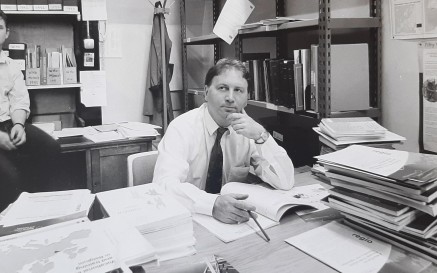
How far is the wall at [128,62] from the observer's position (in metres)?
3.59

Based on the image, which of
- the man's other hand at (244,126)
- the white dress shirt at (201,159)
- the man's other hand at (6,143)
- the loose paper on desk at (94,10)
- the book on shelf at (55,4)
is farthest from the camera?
the loose paper on desk at (94,10)

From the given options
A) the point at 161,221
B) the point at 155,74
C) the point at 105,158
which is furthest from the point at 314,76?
the point at 155,74

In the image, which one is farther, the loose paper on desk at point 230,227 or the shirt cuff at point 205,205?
the shirt cuff at point 205,205

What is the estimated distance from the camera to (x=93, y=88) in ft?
11.1

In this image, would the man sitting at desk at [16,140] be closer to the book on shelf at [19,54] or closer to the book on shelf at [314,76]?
the book on shelf at [19,54]

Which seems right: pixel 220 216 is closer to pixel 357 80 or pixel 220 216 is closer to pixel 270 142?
pixel 270 142

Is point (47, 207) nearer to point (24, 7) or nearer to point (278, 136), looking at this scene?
point (278, 136)

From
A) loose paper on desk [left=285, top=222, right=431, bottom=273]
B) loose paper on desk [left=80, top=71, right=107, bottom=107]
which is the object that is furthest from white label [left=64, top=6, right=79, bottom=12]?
loose paper on desk [left=285, top=222, right=431, bottom=273]

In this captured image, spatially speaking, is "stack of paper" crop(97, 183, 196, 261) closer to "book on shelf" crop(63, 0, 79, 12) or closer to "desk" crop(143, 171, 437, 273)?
"desk" crop(143, 171, 437, 273)

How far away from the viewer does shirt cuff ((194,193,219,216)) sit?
4.32ft

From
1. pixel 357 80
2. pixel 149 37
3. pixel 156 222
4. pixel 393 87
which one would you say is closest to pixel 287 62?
pixel 357 80

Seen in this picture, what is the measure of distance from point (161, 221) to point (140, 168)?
826mm

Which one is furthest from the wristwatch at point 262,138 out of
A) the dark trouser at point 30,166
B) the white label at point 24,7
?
the white label at point 24,7

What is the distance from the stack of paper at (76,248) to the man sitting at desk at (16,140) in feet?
6.38
